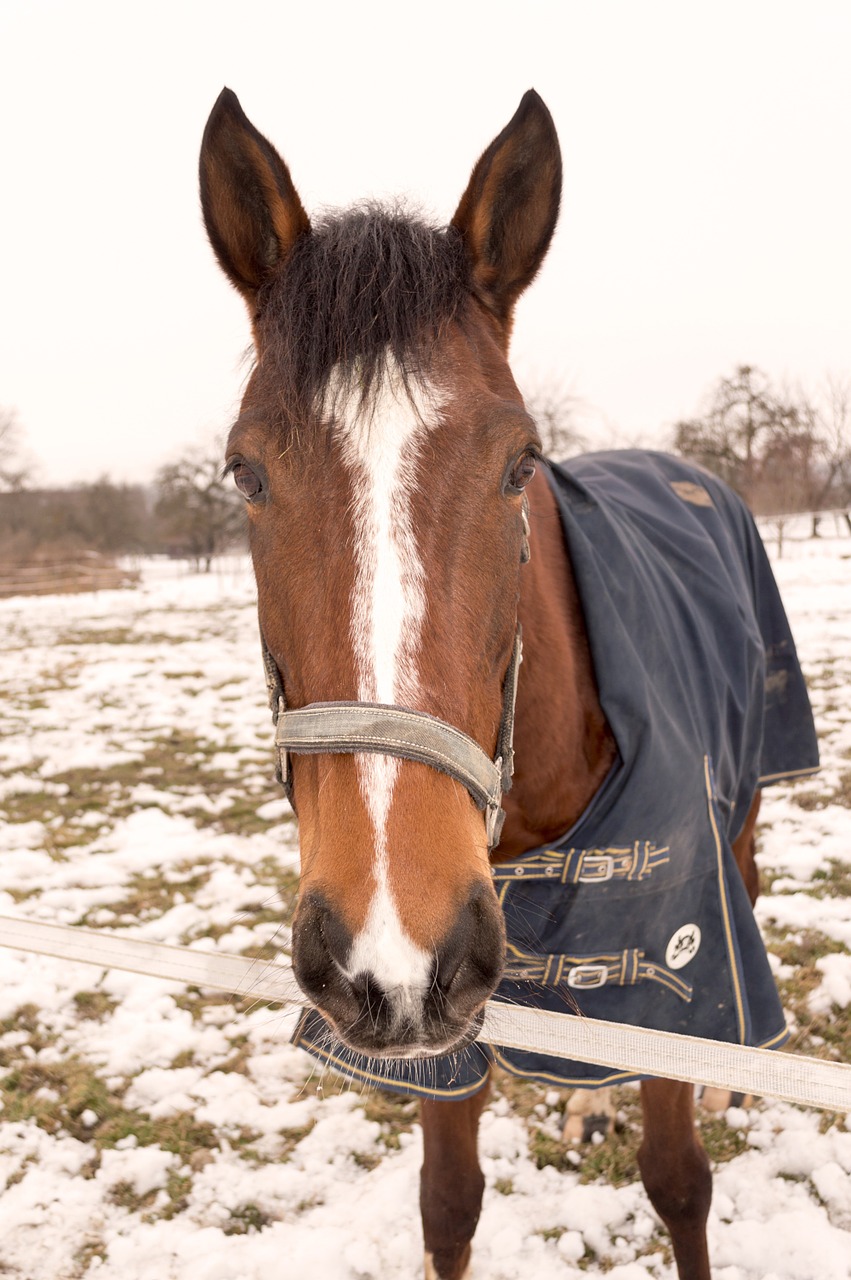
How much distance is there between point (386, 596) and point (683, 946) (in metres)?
1.42

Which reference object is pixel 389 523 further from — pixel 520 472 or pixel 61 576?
pixel 61 576

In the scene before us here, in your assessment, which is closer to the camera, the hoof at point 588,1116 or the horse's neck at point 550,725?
the horse's neck at point 550,725

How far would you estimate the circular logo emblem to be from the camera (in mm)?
2078

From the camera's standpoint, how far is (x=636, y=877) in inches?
78.1

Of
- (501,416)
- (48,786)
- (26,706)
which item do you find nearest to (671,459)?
(501,416)

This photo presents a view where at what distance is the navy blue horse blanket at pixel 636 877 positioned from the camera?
6.42ft

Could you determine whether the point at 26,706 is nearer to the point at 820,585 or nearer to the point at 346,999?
the point at 346,999

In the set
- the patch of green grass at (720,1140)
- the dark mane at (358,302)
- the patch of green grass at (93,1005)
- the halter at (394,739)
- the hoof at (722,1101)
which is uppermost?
the dark mane at (358,302)

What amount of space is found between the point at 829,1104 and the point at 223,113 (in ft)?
7.61

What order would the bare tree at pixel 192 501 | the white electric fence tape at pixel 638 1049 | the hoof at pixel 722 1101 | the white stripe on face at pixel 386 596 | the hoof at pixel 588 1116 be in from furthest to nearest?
the bare tree at pixel 192 501 < the hoof at pixel 722 1101 < the hoof at pixel 588 1116 < the white electric fence tape at pixel 638 1049 < the white stripe on face at pixel 386 596

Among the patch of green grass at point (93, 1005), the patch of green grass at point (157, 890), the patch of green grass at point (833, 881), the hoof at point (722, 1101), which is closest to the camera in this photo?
the hoof at point (722, 1101)

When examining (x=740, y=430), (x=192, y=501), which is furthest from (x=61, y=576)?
(x=740, y=430)

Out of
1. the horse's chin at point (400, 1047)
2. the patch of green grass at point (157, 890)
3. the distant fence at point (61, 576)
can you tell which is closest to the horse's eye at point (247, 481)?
the horse's chin at point (400, 1047)

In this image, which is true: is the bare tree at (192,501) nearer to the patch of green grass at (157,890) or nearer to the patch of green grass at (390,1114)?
the patch of green grass at (157,890)
